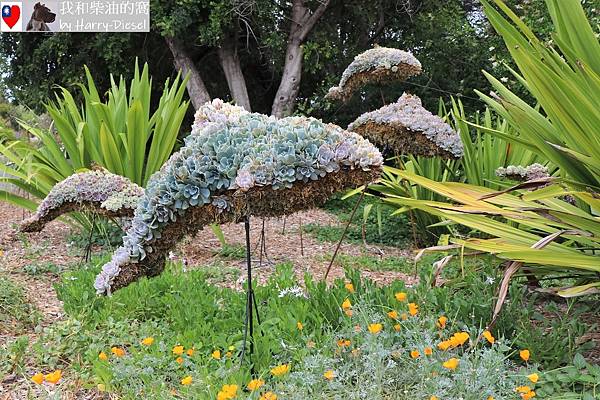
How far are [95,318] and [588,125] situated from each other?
6.88ft

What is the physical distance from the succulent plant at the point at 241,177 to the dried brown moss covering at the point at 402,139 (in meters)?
1.38

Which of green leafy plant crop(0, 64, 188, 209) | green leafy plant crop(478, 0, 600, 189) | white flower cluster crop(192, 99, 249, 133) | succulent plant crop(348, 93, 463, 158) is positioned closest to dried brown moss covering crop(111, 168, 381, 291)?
white flower cluster crop(192, 99, 249, 133)

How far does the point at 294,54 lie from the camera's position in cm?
755

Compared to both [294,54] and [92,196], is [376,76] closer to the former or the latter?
[92,196]

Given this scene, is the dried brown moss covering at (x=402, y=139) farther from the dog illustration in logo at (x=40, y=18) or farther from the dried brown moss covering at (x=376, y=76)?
the dog illustration in logo at (x=40, y=18)

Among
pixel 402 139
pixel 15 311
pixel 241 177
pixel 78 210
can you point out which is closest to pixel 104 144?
pixel 78 210

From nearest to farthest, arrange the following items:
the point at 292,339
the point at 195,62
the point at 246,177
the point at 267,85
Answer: the point at 246,177 → the point at 292,339 → the point at 195,62 → the point at 267,85

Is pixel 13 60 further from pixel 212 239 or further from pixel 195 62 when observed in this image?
pixel 212 239

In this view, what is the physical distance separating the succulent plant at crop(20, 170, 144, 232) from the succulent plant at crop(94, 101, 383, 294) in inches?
40.4

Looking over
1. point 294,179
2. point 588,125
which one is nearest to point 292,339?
point 294,179

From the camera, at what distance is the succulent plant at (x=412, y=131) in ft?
9.64

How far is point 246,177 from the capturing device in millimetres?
1479

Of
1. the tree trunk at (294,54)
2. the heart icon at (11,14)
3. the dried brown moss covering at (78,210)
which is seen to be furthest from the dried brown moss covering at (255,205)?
the heart icon at (11,14)

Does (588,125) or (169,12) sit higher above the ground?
(169,12)
